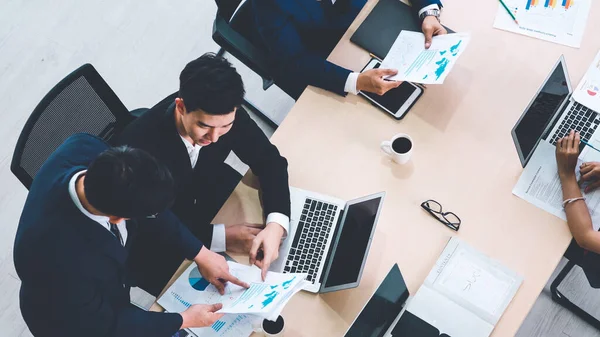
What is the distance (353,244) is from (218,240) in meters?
0.42

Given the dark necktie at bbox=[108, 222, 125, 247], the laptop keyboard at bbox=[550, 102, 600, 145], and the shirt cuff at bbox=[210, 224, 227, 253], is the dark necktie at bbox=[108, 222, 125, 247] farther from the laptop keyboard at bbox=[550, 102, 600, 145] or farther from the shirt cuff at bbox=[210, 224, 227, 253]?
the laptop keyboard at bbox=[550, 102, 600, 145]

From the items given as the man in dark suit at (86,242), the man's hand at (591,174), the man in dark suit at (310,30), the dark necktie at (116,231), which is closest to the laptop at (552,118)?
the man's hand at (591,174)

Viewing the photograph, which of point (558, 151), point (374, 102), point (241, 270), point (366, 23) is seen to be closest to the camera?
point (241, 270)

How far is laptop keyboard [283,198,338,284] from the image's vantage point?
1.68 meters

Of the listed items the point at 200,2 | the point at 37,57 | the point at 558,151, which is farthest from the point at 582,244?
the point at 37,57

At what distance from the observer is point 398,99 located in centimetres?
192

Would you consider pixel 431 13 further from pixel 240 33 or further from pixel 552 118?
pixel 240 33

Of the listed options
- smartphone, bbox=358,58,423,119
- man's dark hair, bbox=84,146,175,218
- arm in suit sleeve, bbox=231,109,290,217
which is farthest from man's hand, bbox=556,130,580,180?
man's dark hair, bbox=84,146,175,218

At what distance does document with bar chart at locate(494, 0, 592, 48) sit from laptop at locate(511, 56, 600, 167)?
18cm

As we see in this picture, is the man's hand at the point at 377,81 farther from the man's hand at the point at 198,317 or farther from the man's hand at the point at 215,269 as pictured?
the man's hand at the point at 198,317

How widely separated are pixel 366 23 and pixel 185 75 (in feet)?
2.64

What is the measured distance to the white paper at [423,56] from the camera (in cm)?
179

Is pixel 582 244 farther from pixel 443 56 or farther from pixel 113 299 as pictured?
pixel 113 299

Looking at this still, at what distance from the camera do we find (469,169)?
1809mm
